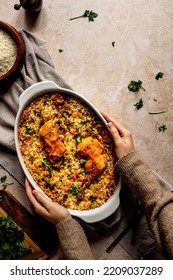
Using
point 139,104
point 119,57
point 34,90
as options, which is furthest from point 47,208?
point 119,57

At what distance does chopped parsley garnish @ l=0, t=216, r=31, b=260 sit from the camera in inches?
86.0

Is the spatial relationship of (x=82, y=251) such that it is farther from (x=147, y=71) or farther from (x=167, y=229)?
(x=147, y=71)

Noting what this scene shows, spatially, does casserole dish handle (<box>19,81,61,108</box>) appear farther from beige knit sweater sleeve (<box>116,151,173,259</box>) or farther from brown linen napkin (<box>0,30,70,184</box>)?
beige knit sweater sleeve (<box>116,151,173,259</box>)

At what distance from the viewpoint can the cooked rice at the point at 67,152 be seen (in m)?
2.15

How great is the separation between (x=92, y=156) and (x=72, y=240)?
1.37 feet

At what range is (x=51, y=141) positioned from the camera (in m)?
2.12

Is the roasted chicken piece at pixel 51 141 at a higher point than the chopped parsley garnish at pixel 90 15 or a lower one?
lower

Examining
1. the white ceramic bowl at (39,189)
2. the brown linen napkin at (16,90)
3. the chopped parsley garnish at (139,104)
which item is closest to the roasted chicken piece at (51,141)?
the white ceramic bowl at (39,189)

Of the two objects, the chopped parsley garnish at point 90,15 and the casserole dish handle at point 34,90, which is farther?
the chopped parsley garnish at point 90,15

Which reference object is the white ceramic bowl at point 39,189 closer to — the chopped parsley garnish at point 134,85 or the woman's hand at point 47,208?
the woman's hand at point 47,208

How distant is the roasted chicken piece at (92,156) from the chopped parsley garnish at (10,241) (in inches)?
18.4

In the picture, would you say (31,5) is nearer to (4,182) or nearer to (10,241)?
(4,182)
